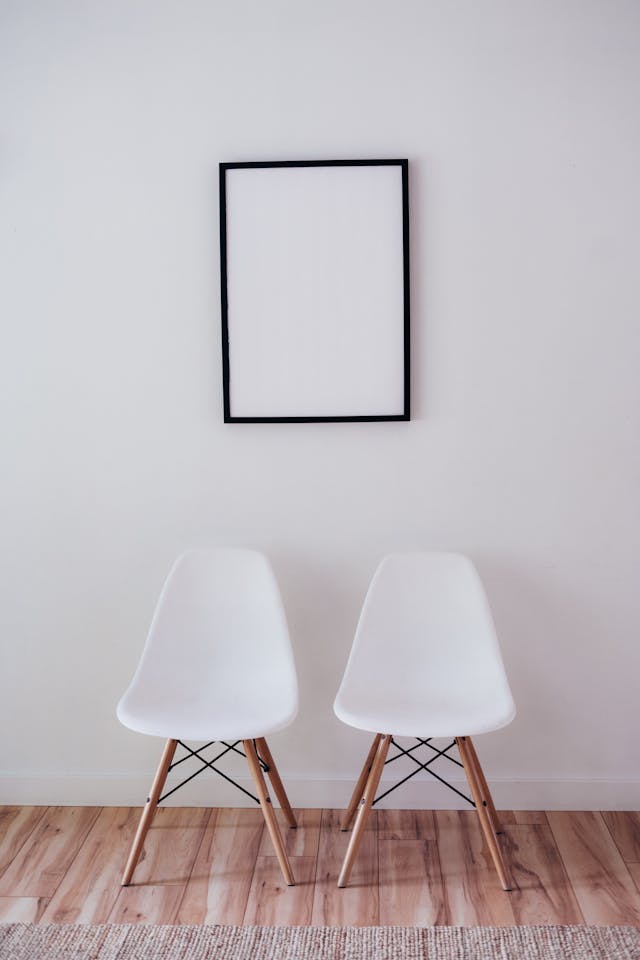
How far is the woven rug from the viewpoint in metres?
1.95

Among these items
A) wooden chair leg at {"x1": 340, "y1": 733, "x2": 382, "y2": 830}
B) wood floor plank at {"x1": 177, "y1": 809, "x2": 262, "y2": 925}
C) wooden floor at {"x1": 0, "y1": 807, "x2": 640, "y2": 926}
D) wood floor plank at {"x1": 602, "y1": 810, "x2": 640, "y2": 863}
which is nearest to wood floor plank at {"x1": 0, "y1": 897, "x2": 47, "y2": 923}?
wooden floor at {"x1": 0, "y1": 807, "x2": 640, "y2": 926}

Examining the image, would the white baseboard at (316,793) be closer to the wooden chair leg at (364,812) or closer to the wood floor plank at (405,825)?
the wood floor plank at (405,825)

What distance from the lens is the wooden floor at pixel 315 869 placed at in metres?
2.11

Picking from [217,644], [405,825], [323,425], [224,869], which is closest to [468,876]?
[405,825]

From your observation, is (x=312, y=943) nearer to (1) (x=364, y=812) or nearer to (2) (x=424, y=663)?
(1) (x=364, y=812)

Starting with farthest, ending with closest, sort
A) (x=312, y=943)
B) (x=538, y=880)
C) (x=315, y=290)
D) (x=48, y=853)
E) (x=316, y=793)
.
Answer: (x=316, y=793), (x=315, y=290), (x=48, y=853), (x=538, y=880), (x=312, y=943)

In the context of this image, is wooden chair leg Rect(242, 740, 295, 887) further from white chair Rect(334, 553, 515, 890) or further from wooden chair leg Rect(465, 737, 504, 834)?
wooden chair leg Rect(465, 737, 504, 834)

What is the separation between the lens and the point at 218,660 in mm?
2436

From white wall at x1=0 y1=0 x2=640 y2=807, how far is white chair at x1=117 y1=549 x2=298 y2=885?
15 cm

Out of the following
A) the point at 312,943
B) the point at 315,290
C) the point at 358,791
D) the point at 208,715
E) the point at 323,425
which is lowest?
the point at 312,943

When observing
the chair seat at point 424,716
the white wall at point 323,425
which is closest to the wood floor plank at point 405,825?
the white wall at point 323,425

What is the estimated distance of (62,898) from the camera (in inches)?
85.4

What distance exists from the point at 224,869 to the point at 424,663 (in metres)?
0.79

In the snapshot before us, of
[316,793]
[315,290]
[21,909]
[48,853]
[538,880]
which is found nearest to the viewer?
[21,909]
